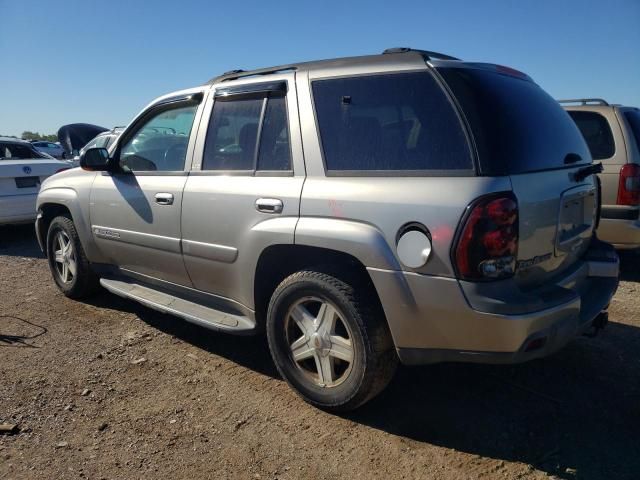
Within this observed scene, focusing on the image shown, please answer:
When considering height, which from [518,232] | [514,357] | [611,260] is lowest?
[514,357]

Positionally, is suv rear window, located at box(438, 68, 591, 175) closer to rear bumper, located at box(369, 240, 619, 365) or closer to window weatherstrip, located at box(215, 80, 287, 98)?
rear bumper, located at box(369, 240, 619, 365)

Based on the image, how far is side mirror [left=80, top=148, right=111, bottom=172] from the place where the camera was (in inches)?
170

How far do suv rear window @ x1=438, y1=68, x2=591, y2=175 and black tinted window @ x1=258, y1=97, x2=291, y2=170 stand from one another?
102cm

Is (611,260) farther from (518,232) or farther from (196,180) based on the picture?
(196,180)

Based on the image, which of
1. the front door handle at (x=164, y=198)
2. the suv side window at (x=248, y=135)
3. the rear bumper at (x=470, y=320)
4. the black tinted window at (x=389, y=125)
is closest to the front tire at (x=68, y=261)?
the front door handle at (x=164, y=198)

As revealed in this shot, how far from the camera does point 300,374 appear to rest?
123 inches

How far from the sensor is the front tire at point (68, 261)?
4852mm

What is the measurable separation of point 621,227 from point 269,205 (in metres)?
3.94

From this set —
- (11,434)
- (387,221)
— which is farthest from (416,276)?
(11,434)

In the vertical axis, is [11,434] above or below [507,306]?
below

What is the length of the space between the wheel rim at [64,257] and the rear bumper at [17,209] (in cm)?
291

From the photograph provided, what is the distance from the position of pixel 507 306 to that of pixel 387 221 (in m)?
0.68

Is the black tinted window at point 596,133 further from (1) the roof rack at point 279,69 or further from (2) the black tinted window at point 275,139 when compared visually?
(2) the black tinted window at point 275,139

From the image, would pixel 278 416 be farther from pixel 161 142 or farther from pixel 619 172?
pixel 619 172
